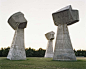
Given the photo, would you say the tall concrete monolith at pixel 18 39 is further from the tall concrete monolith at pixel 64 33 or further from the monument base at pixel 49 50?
the monument base at pixel 49 50

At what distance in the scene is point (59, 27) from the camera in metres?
17.3

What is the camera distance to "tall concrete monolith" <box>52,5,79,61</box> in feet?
52.1

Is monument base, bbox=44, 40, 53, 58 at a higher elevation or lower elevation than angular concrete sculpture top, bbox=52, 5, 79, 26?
lower

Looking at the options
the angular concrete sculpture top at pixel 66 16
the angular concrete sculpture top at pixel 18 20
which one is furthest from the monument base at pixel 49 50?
the angular concrete sculpture top at pixel 66 16

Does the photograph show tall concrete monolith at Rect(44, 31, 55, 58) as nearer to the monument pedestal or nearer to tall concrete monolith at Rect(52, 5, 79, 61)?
tall concrete monolith at Rect(52, 5, 79, 61)

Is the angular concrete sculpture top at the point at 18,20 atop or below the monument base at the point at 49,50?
atop

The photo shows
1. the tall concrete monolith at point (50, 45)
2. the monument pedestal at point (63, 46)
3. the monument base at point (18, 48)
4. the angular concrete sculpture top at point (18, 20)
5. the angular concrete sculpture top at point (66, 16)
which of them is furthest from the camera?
the tall concrete monolith at point (50, 45)

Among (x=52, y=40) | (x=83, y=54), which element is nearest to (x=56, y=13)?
(x=52, y=40)

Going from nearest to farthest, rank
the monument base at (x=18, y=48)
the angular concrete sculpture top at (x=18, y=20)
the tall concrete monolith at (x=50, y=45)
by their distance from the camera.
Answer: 1. the monument base at (x=18, y=48)
2. the angular concrete sculpture top at (x=18, y=20)
3. the tall concrete monolith at (x=50, y=45)

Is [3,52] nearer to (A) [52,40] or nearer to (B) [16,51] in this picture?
(A) [52,40]

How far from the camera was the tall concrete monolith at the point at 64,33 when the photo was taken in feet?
52.1

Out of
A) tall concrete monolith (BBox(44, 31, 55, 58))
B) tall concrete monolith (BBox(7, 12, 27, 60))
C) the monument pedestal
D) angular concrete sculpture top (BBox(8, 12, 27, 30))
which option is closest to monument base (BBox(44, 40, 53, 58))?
tall concrete monolith (BBox(44, 31, 55, 58))

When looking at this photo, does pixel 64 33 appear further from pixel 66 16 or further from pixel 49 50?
pixel 49 50

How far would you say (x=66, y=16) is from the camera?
16.6 m
